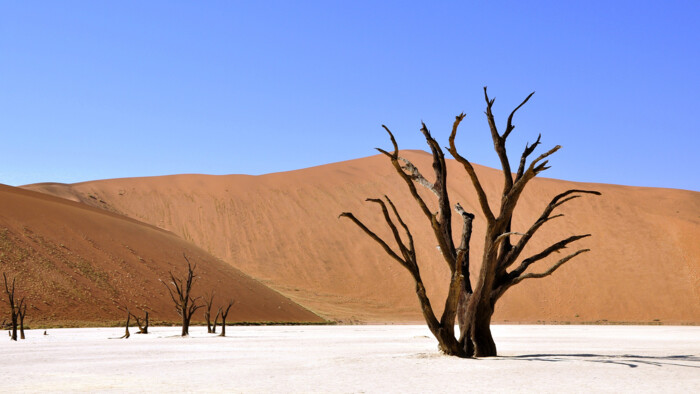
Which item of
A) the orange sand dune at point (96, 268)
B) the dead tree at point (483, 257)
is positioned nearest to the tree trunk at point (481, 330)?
the dead tree at point (483, 257)

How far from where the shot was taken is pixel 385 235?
77312 millimetres

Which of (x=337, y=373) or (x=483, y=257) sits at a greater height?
(x=483, y=257)

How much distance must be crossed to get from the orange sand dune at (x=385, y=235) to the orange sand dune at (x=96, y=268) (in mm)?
7973

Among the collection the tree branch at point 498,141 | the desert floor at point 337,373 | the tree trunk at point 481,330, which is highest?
the tree branch at point 498,141

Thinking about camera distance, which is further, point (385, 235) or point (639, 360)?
point (385, 235)

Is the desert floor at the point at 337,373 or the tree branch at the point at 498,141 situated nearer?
the desert floor at the point at 337,373

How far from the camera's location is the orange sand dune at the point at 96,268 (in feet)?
139

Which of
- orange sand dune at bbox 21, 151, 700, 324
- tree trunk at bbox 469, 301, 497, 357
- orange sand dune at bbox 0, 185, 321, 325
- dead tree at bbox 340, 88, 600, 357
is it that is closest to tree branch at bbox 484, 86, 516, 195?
dead tree at bbox 340, 88, 600, 357

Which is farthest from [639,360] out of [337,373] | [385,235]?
[385,235]

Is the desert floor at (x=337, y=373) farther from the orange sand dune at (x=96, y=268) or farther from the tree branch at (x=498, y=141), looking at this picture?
the orange sand dune at (x=96, y=268)

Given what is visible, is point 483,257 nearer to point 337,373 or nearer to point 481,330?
point 481,330

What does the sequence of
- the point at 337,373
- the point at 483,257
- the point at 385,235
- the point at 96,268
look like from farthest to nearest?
1. the point at 385,235
2. the point at 96,268
3. the point at 483,257
4. the point at 337,373

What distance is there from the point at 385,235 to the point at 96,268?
35.2 meters

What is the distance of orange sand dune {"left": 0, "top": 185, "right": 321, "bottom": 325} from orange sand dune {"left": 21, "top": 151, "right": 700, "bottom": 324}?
26.2 ft
